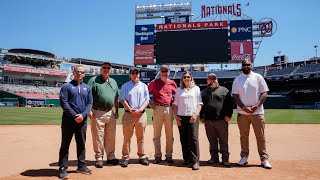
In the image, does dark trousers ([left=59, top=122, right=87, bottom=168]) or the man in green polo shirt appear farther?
the man in green polo shirt

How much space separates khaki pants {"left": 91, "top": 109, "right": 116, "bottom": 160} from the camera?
17.9 ft

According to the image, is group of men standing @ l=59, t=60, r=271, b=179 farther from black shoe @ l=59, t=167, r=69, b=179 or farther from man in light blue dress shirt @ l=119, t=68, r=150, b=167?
black shoe @ l=59, t=167, r=69, b=179

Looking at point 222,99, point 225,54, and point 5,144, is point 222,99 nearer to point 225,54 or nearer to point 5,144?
point 5,144

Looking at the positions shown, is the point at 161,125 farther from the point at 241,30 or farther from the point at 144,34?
the point at 144,34

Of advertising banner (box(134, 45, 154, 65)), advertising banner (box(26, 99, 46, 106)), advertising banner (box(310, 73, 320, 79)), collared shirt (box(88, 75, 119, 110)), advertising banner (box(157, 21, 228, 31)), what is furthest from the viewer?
advertising banner (box(26, 99, 46, 106))

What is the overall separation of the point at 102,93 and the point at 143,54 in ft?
112

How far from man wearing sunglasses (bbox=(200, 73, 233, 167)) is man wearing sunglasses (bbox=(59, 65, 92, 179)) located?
2.47 meters

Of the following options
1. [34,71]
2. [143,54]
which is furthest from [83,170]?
[34,71]

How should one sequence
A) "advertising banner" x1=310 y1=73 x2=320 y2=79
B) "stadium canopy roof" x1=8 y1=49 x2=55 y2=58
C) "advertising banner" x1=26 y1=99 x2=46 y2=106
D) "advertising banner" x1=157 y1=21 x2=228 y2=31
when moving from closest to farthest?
"advertising banner" x1=157 y1=21 x2=228 y2=31 < "advertising banner" x1=310 y1=73 x2=320 y2=79 < "advertising banner" x1=26 y1=99 x2=46 y2=106 < "stadium canopy roof" x1=8 y1=49 x2=55 y2=58

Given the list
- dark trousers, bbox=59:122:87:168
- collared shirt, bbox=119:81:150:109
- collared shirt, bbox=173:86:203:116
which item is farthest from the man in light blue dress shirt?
dark trousers, bbox=59:122:87:168

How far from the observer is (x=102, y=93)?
556 centimetres

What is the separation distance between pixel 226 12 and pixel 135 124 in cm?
3721

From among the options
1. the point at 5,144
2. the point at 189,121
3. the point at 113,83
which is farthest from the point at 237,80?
the point at 5,144

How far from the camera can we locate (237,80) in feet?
18.7
